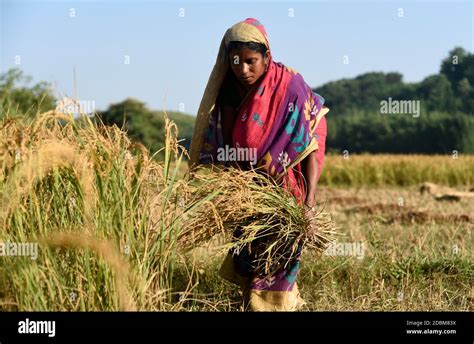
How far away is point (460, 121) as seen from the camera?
115 feet

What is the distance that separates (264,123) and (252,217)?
26.2 inches

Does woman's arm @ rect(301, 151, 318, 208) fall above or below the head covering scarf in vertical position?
below

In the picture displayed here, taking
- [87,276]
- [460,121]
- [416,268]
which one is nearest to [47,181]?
[87,276]

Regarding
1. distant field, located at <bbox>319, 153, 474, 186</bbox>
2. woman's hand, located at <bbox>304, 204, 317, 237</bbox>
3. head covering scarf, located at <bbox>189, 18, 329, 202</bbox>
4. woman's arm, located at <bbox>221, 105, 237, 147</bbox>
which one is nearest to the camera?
woman's hand, located at <bbox>304, 204, 317, 237</bbox>

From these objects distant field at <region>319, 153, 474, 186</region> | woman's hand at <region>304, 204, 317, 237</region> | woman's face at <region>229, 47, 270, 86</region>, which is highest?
woman's face at <region>229, 47, 270, 86</region>

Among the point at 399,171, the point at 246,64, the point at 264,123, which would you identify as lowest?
the point at 399,171

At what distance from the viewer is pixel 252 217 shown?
4516 mm

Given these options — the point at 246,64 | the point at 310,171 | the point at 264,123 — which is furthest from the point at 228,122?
the point at 310,171

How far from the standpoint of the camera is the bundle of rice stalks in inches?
173

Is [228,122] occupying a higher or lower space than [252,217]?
higher

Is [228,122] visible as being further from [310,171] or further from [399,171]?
[399,171]

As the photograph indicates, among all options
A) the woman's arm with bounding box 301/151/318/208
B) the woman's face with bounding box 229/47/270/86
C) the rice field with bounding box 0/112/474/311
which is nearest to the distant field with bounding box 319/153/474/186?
the rice field with bounding box 0/112/474/311

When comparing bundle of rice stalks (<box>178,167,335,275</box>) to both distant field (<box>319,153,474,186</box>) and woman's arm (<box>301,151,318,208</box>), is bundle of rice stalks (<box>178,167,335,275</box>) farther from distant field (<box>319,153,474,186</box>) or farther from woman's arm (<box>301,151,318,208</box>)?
distant field (<box>319,153,474,186</box>)

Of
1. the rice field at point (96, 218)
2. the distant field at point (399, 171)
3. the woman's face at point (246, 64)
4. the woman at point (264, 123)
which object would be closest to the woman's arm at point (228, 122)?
the woman at point (264, 123)
